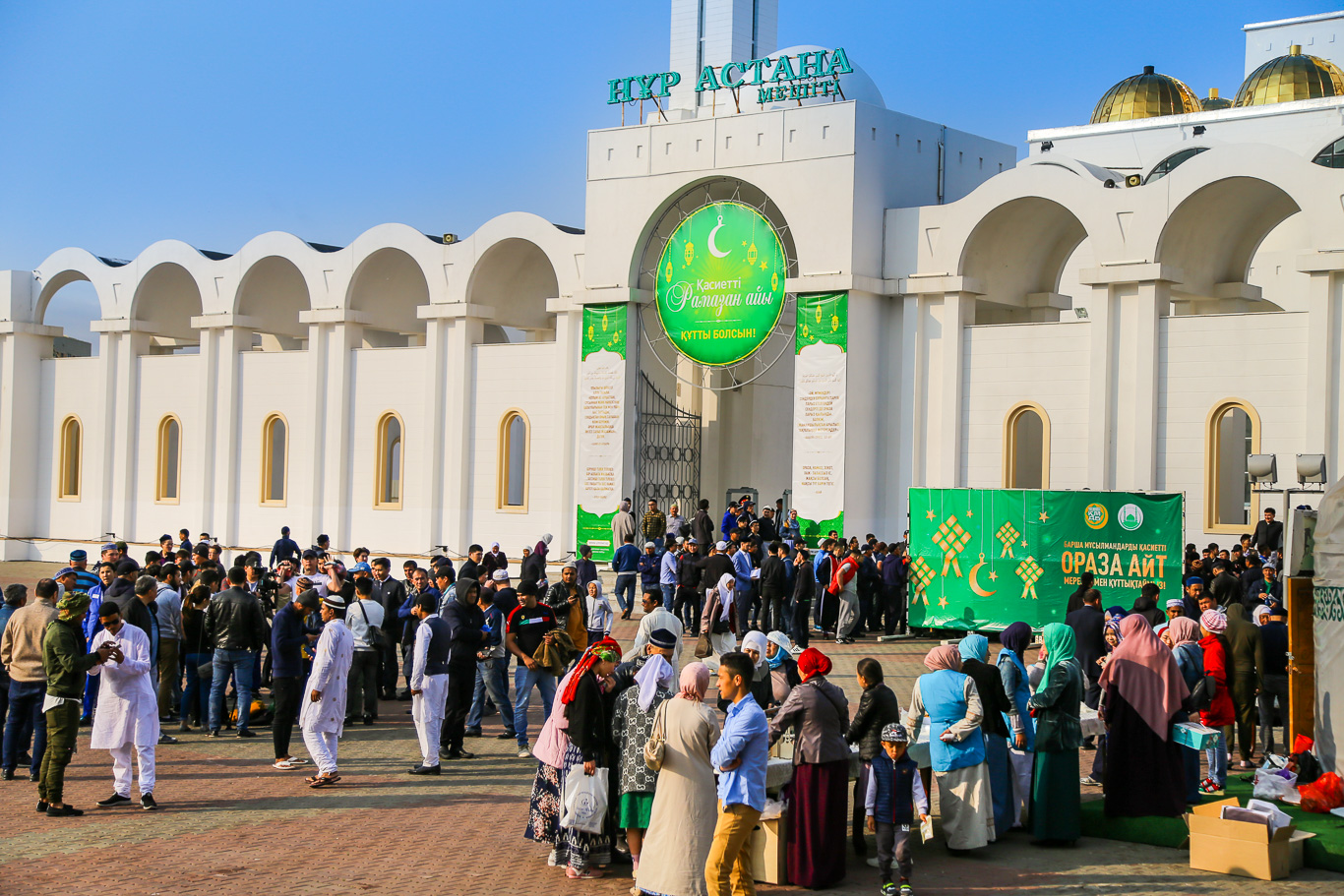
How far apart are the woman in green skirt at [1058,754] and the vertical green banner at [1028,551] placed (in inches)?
378

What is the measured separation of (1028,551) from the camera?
2008 centimetres

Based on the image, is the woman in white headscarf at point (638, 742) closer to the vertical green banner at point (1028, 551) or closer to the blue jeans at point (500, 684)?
the blue jeans at point (500, 684)

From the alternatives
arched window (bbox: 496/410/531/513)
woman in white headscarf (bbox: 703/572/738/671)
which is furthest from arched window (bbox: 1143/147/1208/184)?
woman in white headscarf (bbox: 703/572/738/671)

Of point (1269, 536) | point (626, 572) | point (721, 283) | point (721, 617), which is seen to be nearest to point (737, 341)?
point (721, 283)

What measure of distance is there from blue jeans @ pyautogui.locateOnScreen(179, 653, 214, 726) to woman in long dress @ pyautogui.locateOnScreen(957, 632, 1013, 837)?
7.75 metres

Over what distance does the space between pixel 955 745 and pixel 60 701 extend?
650cm

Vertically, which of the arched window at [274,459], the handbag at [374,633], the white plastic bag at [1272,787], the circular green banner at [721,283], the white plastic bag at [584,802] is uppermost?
the circular green banner at [721,283]

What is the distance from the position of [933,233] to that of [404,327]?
13759 mm

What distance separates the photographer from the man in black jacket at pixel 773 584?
67.1 ft

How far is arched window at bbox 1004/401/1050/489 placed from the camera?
977 inches

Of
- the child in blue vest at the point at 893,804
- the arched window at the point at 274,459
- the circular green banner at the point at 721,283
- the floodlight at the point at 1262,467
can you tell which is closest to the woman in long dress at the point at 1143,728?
the child in blue vest at the point at 893,804

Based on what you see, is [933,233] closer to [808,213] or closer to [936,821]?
[808,213]

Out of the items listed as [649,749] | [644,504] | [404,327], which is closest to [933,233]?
[644,504]

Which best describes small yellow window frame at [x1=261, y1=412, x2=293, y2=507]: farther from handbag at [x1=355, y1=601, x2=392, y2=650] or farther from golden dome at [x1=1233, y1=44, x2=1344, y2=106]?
golden dome at [x1=1233, y1=44, x2=1344, y2=106]
